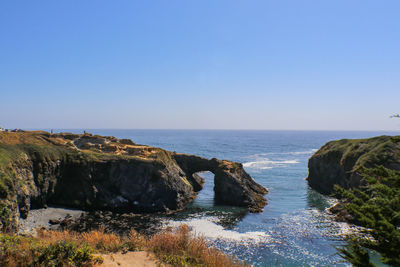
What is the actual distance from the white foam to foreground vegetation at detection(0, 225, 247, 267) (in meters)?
15.8

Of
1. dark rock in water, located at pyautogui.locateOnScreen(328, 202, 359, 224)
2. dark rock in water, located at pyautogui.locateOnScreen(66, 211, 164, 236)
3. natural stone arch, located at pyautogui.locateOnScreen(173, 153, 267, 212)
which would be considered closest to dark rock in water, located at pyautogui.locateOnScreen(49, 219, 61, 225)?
dark rock in water, located at pyautogui.locateOnScreen(66, 211, 164, 236)

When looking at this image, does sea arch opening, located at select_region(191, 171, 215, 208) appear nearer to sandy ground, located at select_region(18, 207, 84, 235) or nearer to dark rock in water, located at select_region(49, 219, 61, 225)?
sandy ground, located at select_region(18, 207, 84, 235)

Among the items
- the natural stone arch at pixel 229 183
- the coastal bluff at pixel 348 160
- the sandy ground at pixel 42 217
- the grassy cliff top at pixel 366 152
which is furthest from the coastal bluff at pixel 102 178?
the grassy cliff top at pixel 366 152

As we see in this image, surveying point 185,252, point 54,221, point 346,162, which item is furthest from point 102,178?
point 346,162

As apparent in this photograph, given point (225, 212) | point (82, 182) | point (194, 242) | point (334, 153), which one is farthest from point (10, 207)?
point (334, 153)

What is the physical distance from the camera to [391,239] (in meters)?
10.9

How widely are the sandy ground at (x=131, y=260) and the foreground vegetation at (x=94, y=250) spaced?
0.41 meters

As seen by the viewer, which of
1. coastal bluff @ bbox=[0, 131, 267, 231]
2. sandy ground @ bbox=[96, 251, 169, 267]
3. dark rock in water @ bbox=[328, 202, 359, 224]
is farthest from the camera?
dark rock in water @ bbox=[328, 202, 359, 224]

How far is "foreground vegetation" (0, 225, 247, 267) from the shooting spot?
1355 centimetres

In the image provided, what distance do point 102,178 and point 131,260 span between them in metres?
32.5

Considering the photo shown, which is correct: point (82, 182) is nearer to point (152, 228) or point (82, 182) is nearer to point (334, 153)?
point (152, 228)

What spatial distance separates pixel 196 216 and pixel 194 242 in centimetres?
2639

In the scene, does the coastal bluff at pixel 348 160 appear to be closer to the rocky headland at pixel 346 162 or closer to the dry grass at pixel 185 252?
the rocky headland at pixel 346 162

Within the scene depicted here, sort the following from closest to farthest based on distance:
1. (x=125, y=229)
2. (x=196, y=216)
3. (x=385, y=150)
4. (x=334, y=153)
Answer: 1. (x=125, y=229)
2. (x=196, y=216)
3. (x=385, y=150)
4. (x=334, y=153)
